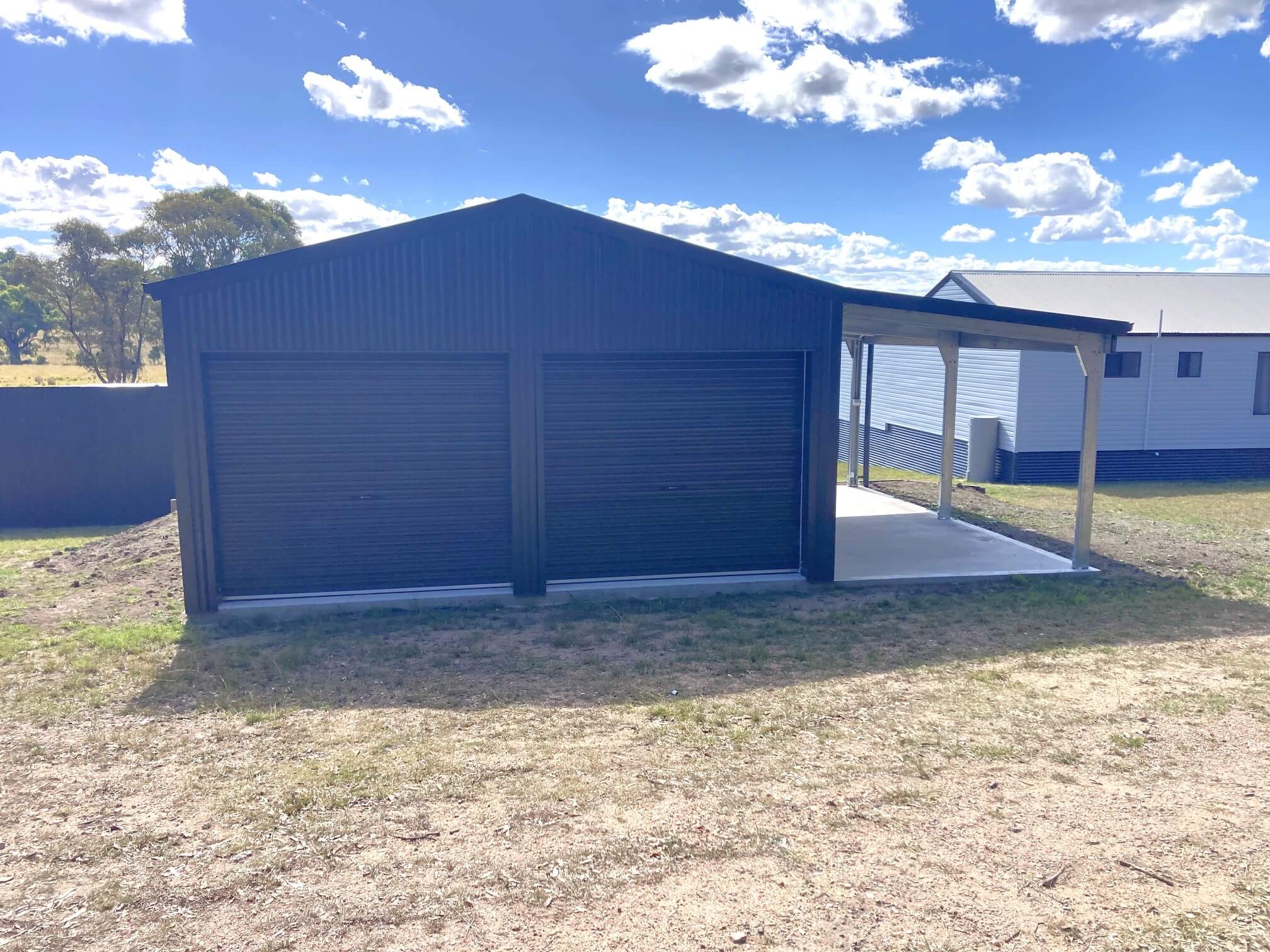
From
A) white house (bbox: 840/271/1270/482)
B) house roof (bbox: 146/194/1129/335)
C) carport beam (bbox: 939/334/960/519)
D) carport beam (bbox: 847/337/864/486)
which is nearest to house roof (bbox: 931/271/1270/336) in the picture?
white house (bbox: 840/271/1270/482)

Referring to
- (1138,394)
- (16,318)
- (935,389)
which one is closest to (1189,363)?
(1138,394)

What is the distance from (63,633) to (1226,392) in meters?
21.5

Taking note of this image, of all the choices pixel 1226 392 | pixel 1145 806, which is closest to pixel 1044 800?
pixel 1145 806

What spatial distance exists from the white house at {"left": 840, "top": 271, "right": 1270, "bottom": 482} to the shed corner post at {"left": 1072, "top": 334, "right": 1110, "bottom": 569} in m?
8.16

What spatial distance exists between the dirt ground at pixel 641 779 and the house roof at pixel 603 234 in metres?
3.19

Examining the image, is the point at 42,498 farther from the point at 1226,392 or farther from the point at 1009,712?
the point at 1226,392

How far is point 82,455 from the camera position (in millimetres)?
14562

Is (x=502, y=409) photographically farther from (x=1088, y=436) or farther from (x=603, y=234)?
(x=1088, y=436)

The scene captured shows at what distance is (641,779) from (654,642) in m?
2.73

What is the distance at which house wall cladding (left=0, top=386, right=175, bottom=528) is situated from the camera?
47.1ft

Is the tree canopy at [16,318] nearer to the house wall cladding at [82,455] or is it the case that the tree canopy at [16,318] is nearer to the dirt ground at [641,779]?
the house wall cladding at [82,455]

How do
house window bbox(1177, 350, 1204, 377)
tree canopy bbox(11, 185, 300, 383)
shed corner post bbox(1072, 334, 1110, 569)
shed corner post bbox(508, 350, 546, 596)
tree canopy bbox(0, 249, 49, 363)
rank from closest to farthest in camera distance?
shed corner post bbox(508, 350, 546, 596), shed corner post bbox(1072, 334, 1110, 569), house window bbox(1177, 350, 1204, 377), tree canopy bbox(11, 185, 300, 383), tree canopy bbox(0, 249, 49, 363)

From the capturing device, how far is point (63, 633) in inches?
333

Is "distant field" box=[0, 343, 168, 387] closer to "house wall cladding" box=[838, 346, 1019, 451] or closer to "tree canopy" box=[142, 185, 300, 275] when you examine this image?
"tree canopy" box=[142, 185, 300, 275]
